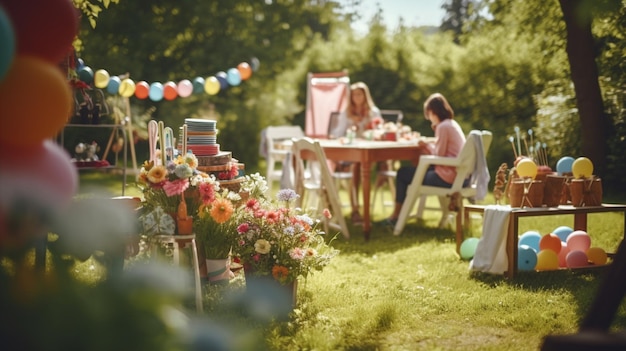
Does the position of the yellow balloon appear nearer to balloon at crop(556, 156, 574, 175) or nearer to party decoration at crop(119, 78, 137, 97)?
balloon at crop(556, 156, 574, 175)

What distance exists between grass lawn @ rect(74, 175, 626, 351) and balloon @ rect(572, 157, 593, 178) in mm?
703

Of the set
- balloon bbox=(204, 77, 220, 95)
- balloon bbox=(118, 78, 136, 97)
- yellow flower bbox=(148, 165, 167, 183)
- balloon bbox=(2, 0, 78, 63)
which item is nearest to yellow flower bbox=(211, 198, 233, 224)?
yellow flower bbox=(148, 165, 167, 183)

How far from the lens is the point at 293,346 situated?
343 centimetres

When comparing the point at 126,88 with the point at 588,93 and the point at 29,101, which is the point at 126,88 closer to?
the point at 588,93

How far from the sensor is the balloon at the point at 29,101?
5.54 ft

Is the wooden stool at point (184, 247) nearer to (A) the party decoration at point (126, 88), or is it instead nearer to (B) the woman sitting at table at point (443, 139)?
(B) the woman sitting at table at point (443, 139)

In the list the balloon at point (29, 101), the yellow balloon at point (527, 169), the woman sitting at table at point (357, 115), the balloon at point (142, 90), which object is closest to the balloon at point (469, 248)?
the yellow balloon at point (527, 169)

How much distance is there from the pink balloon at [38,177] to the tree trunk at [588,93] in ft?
22.5

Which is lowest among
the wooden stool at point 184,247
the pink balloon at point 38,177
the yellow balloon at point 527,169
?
the wooden stool at point 184,247

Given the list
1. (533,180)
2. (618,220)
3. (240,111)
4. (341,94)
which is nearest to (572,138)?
(618,220)

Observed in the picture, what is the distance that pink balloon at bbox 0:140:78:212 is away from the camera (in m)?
1.48

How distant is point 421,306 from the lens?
4301 millimetres

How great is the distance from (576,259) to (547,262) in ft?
0.81

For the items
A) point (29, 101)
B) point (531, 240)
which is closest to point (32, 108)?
point (29, 101)
